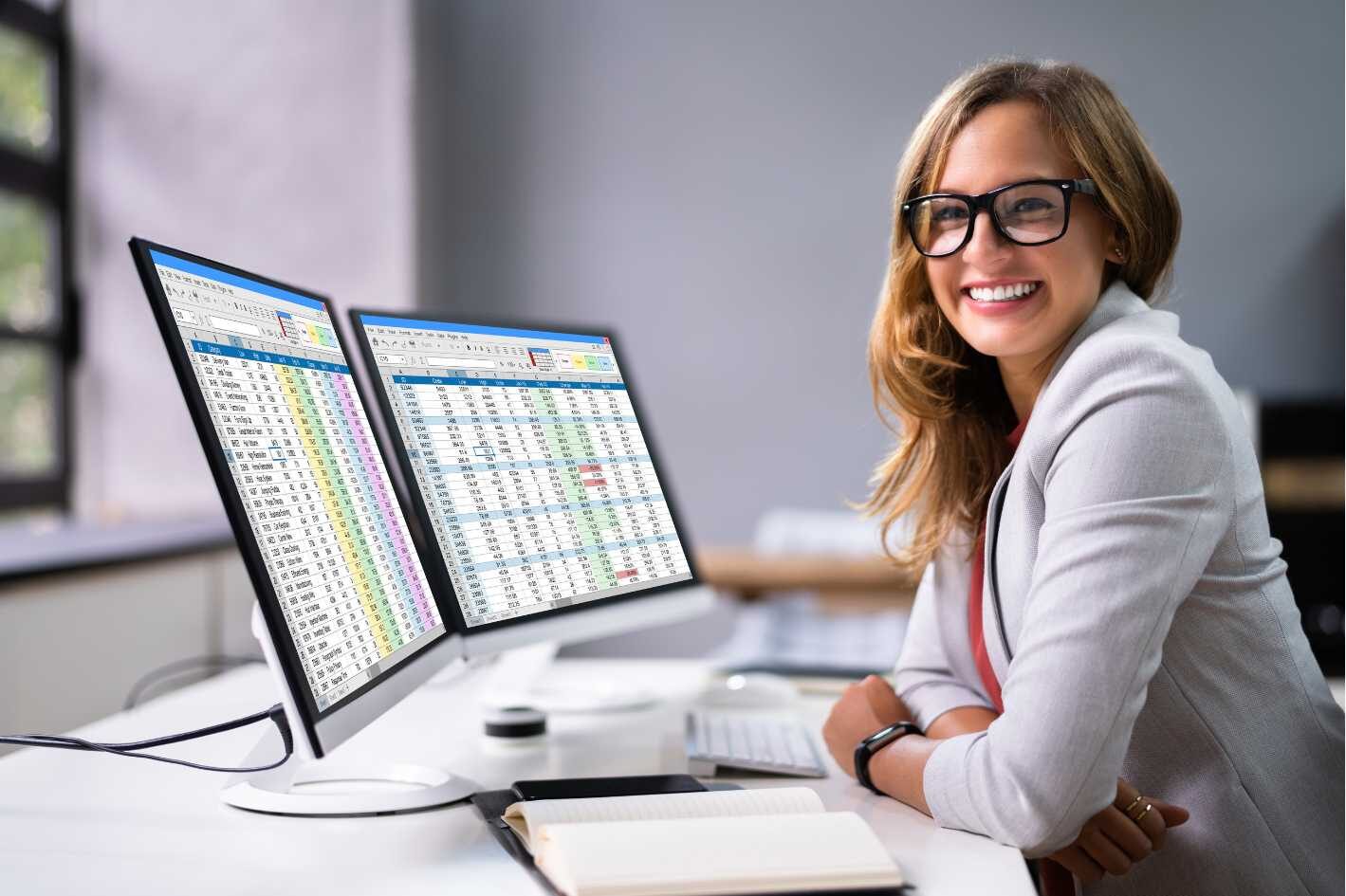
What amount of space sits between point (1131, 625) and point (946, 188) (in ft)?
1.75

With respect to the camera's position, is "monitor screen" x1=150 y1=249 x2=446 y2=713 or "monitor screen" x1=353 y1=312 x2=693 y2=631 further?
"monitor screen" x1=353 y1=312 x2=693 y2=631

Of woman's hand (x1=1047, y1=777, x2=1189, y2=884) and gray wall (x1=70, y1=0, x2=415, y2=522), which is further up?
gray wall (x1=70, y1=0, x2=415, y2=522)

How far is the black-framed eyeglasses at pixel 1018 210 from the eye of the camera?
1.16 meters

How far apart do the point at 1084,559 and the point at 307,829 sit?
2.15 feet

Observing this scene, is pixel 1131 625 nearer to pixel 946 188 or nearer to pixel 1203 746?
pixel 1203 746

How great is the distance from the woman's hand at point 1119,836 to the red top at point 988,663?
0.37ft

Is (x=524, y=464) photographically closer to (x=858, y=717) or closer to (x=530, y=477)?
(x=530, y=477)

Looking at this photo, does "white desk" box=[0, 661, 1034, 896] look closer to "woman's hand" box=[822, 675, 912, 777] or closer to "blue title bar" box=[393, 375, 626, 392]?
"woman's hand" box=[822, 675, 912, 777]

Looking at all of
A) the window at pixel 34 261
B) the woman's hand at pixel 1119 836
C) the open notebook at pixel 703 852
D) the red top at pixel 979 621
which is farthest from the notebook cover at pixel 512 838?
the window at pixel 34 261

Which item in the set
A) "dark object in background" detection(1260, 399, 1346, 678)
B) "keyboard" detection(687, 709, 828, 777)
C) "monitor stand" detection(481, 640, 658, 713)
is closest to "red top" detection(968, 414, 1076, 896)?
"keyboard" detection(687, 709, 828, 777)

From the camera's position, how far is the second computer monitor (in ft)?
3.94

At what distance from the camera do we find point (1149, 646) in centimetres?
91

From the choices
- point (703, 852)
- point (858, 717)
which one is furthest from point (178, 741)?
point (858, 717)

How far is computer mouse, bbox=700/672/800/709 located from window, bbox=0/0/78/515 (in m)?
2.30
